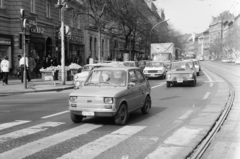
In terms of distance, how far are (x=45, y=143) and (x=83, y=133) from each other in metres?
1.16

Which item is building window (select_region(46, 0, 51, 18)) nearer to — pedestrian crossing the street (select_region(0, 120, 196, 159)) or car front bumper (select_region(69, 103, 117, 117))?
pedestrian crossing the street (select_region(0, 120, 196, 159))

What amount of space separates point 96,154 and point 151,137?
1.70 meters

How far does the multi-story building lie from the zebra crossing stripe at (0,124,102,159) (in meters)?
13.7

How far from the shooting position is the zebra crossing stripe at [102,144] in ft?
19.2

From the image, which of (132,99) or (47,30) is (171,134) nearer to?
(132,99)

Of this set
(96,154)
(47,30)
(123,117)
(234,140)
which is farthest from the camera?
(47,30)

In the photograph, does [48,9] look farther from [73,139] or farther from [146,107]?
[73,139]

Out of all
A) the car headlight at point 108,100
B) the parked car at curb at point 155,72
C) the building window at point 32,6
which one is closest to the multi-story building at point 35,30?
the building window at point 32,6

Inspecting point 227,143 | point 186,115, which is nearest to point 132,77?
point 186,115

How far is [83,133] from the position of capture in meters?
7.66

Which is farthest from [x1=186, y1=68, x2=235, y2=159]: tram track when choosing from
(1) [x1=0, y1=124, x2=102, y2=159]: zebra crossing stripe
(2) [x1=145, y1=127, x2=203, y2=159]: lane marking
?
(1) [x1=0, y1=124, x2=102, y2=159]: zebra crossing stripe

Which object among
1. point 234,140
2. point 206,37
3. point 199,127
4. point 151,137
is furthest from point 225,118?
point 206,37

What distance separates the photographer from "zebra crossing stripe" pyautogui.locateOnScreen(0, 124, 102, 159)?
592cm

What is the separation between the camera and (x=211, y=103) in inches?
493
